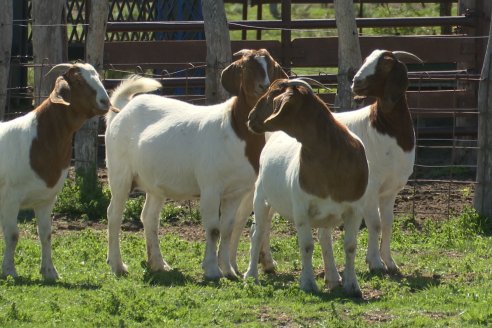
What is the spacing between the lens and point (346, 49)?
1496cm

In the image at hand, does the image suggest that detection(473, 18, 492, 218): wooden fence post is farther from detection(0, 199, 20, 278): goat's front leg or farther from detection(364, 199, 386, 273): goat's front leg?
detection(0, 199, 20, 278): goat's front leg

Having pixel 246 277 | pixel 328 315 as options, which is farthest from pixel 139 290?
pixel 328 315

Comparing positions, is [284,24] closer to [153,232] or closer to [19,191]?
[153,232]

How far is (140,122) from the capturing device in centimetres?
1215

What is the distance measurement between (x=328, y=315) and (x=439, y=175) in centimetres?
847

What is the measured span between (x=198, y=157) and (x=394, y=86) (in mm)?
2030

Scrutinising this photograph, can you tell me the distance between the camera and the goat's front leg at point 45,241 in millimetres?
11219

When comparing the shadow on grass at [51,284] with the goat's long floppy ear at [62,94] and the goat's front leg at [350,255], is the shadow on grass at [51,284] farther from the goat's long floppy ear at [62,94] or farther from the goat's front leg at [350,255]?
the goat's front leg at [350,255]

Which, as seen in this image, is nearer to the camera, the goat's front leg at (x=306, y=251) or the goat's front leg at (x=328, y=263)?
the goat's front leg at (x=306, y=251)

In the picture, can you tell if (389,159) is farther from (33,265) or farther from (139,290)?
(33,265)

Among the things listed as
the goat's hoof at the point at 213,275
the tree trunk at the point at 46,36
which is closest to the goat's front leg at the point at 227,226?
the goat's hoof at the point at 213,275

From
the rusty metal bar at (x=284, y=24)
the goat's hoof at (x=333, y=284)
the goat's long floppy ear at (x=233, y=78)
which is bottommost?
the goat's hoof at (x=333, y=284)

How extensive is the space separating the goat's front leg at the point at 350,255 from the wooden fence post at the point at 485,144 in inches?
163

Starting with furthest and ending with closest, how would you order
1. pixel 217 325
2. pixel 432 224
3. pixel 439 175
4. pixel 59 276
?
pixel 439 175 → pixel 432 224 → pixel 59 276 → pixel 217 325
